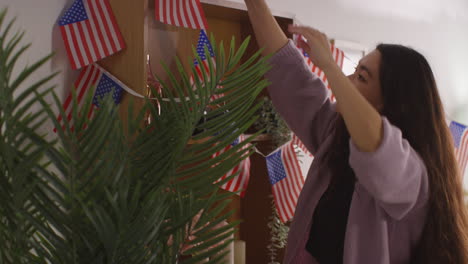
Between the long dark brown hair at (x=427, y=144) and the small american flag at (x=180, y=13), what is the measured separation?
594mm

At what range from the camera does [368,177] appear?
115 cm

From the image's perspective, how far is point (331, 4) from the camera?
8.95 feet

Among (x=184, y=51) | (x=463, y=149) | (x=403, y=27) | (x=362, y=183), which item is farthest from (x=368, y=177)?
(x=403, y=27)

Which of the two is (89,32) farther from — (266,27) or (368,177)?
(368,177)

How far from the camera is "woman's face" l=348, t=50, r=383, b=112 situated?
1436mm

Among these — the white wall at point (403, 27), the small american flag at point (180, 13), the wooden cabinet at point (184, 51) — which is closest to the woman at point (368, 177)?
the small american flag at point (180, 13)

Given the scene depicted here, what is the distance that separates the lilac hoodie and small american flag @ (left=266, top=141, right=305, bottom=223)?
214 millimetres

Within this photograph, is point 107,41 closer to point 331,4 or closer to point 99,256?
point 99,256

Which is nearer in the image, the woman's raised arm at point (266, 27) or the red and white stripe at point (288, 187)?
the woman's raised arm at point (266, 27)

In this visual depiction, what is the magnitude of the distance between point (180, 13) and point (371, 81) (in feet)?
2.08

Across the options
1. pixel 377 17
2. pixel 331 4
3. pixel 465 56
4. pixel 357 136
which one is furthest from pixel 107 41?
→ pixel 465 56

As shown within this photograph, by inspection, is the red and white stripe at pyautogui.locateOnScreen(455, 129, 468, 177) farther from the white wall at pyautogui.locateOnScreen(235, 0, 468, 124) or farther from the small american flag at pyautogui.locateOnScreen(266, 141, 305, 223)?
the small american flag at pyautogui.locateOnScreen(266, 141, 305, 223)

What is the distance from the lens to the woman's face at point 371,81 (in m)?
1.44

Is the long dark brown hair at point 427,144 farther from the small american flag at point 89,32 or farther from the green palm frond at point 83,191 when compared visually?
the green palm frond at point 83,191
